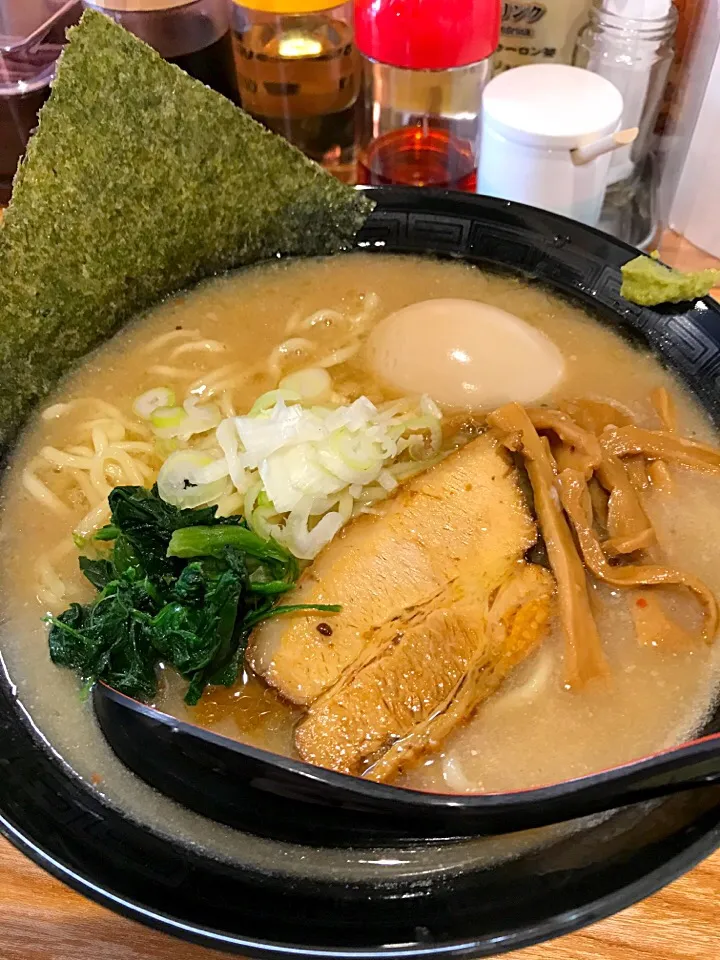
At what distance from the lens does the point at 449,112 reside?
2248mm

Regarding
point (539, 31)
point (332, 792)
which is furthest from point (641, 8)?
point (332, 792)

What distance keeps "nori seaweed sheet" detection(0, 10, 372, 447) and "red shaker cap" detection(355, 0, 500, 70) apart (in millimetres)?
375

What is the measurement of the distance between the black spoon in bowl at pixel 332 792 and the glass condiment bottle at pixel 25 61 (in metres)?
1.70

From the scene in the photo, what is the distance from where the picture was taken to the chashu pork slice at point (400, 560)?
1.25 metres

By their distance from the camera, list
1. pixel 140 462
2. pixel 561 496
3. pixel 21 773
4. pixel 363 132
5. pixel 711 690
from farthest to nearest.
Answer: pixel 363 132 < pixel 140 462 < pixel 561 496 < pixel 711 690 < pixel 21 773

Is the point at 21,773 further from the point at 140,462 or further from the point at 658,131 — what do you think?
the point at 658,131

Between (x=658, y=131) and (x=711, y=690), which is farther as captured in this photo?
(x=658, y=131)

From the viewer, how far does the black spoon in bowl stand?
924 millimetres

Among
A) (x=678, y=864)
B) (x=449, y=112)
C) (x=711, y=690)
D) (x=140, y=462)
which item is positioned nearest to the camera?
(x=678, y=864)

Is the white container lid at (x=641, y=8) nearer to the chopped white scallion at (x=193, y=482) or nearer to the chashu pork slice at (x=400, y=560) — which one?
the chashu pork slice at (x=400, y=560)

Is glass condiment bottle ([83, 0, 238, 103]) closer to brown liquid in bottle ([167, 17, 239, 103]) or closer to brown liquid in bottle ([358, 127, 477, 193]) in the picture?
brown liquid in bottle ([167, 17, 239, 103])

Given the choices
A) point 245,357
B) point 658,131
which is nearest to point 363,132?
point 658,131

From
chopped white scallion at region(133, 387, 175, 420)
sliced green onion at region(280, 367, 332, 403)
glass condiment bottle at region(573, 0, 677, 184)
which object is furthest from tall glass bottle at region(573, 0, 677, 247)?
chopped white scallion at region(133, 387, 175, 420)

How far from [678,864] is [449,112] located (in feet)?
6.67
